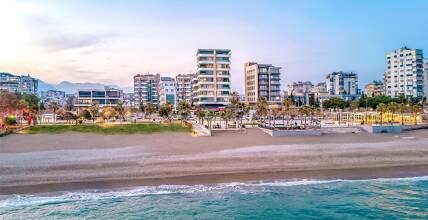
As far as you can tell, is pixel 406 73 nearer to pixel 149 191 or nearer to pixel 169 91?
pixel 169 91

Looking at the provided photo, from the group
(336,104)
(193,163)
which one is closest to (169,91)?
(336,104)

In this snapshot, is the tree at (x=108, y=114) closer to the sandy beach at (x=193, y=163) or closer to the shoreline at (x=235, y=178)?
the sandy beach at (x=193, y=163)

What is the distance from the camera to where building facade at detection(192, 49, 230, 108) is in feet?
397

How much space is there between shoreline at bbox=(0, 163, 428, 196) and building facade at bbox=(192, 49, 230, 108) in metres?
93.7

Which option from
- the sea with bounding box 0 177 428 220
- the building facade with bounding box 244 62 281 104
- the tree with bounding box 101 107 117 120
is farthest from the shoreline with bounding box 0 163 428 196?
the building facade with bounding box 244 62 281 104

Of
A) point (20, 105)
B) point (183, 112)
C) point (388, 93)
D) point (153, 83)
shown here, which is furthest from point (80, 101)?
point (388, 93)

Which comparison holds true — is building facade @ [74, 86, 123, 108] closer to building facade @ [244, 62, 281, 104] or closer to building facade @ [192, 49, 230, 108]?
building facade @ [192, 49, 230, 108]

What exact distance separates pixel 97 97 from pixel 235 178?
502 feet

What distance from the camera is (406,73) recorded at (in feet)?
509

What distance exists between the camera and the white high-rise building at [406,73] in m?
152

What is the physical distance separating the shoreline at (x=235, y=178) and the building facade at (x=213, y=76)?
93707 millimetres

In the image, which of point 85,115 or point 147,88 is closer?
point 85,115

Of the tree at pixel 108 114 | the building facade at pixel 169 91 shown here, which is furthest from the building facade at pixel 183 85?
the tree at pixel 108 114

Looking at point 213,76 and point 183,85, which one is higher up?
point 183,85
